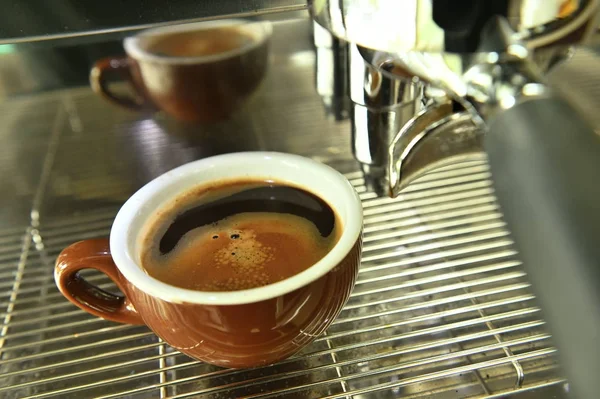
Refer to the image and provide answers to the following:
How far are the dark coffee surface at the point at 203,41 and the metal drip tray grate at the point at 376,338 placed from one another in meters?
0.21

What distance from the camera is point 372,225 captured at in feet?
1.30

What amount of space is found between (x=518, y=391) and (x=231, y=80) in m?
0.32

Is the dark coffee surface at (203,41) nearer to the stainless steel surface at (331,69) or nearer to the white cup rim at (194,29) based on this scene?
the white cup rim at (194,29)

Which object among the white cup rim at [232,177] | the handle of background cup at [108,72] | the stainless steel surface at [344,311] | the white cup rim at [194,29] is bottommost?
the stainless steel surface at [344,311]

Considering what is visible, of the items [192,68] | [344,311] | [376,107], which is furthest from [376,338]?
[192,68]

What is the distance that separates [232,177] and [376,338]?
0.12 metres

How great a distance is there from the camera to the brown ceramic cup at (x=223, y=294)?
255mm

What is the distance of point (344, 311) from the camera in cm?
34

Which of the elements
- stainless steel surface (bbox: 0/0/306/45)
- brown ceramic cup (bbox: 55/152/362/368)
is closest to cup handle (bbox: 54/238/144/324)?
brown ceramic cup (bbox: 55/152/362/368)

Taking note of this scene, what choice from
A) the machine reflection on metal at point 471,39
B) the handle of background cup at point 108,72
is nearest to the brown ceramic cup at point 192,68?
the handle of background cup at point 108,72

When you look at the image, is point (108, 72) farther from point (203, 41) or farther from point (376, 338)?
point (376, 338)

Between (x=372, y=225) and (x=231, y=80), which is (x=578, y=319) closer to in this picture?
(x=372, y=225)

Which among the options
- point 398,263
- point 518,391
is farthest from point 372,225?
point 518,391

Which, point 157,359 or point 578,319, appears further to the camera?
point 157,359
